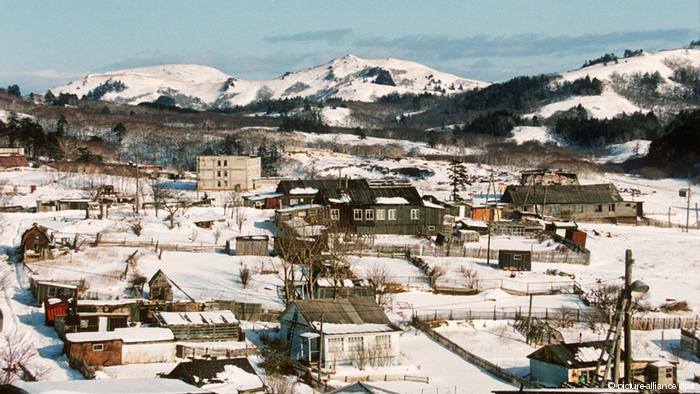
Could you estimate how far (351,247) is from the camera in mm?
38406

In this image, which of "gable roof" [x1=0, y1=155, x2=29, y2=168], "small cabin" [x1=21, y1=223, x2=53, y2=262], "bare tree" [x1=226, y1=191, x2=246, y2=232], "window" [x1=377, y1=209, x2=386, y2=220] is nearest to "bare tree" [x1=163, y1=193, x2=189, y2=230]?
"bare tree" [x1=226, y1=191, x2=246, y2=232]

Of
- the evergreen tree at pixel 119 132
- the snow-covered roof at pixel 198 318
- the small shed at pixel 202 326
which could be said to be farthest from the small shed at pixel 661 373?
the evergreen tree at pixel 119 132

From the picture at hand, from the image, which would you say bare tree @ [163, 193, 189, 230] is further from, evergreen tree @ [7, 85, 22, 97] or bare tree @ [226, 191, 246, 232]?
evergreen tree @ [7, 85, 22, 97]

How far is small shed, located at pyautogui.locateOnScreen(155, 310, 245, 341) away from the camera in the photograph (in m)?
25.3

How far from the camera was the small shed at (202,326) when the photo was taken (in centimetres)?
2531

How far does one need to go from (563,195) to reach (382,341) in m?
32.2

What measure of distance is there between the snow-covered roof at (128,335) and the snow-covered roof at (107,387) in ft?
36.0

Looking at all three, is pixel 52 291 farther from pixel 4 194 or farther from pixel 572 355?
pixel 4 194

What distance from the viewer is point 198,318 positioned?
85.8ft

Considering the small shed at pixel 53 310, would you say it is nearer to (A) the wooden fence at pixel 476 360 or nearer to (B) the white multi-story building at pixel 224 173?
(A) the wooden fence at pixel 476 360

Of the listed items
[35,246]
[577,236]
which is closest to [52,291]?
[35,246]

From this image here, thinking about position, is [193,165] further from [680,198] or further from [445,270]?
[445,270]

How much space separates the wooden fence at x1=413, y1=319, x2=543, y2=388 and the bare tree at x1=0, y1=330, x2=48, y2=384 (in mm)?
11371

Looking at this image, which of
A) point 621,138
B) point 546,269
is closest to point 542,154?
point 621,138
